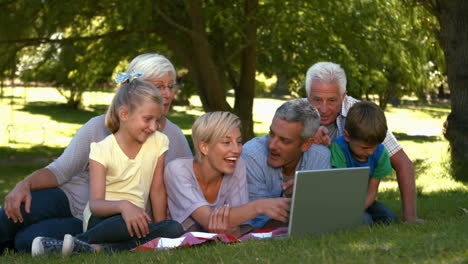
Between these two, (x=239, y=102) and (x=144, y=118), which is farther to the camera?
(x=239, y=102)

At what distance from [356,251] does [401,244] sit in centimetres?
32

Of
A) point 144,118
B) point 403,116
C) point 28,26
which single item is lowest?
point 403,116

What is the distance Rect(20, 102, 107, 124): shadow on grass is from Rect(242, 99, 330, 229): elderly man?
1924 cm

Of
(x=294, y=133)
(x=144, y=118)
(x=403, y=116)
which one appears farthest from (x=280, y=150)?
(x=403, y=116)

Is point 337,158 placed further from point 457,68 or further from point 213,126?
point 457,68

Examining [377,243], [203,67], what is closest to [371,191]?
[377,243]

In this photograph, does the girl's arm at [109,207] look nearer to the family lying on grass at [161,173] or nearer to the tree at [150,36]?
the family lying on grass at [161,173]

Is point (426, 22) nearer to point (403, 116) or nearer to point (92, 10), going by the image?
point (92, 10)

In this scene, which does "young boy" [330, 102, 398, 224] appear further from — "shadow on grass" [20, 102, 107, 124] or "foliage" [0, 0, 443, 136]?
"shadow on grass" [20, 102, 107, 124]

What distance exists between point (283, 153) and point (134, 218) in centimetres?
112

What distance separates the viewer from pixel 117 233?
4.21m

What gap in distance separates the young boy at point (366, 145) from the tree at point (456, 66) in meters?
5.00

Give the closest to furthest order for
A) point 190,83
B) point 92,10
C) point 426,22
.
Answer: point 92,10 → point 426,22 → point 190,83

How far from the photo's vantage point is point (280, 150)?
461 centimetres
